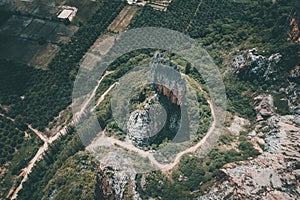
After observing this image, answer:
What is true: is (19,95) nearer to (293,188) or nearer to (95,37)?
(95,37)

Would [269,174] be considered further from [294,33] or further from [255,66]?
[294,33]

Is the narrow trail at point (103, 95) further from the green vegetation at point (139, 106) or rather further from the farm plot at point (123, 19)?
the farm plot at point (123, 19)

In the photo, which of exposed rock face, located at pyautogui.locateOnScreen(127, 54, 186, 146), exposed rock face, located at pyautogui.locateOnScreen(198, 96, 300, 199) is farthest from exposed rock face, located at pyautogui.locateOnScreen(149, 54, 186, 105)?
exposed rock face, located at pyautogui.locateOnScreen(198, 96, 300, 199)

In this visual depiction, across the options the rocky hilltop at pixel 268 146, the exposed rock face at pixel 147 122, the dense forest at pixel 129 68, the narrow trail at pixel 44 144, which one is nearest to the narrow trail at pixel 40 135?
the narrow trail at pixel 44 144

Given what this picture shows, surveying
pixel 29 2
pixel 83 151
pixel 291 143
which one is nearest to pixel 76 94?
pixel 83 151

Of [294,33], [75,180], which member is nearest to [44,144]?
Answer: [75,180]
